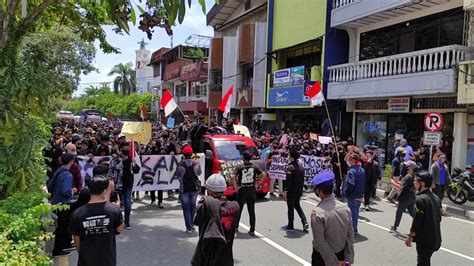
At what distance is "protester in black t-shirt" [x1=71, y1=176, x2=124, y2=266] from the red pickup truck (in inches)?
252

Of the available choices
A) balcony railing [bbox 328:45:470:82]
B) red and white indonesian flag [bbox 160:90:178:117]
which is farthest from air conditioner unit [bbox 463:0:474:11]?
red and white indonesian flag [bbox 160:90:178:117]

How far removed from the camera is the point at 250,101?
86.9 feet

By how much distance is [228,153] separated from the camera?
37.1ft

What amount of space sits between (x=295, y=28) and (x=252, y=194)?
16248 mm

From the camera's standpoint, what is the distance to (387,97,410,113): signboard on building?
51.7 ft

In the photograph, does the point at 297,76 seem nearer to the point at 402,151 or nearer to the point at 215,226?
the point at 402,151

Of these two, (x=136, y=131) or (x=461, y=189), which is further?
(x=461, y=189)

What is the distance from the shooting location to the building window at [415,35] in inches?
569

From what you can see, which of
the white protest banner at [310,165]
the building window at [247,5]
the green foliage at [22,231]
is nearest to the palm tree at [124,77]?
the building window at [247,5]

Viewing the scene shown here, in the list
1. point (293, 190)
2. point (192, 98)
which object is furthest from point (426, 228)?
point (192, 98)

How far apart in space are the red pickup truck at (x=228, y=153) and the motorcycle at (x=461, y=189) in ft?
17.2

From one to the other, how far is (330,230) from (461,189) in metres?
9.34

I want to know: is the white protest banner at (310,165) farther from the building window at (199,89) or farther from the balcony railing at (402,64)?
the building window at (199,89)

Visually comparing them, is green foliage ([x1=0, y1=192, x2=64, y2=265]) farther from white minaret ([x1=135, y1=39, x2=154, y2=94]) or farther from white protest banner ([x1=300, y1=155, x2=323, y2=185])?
white minaret ([x1=135, y1=39, x2=154, y2=94])
